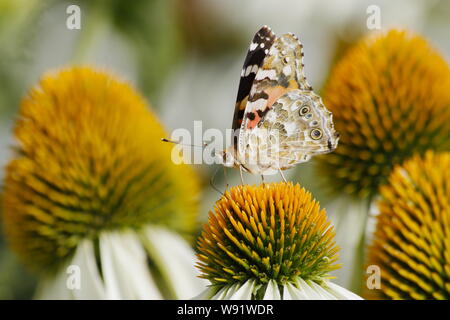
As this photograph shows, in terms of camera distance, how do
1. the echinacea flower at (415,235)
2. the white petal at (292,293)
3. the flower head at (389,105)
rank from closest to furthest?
1. the white petal at (292,293)
2. the echinacea flower at (415,235)
3. the flower head at (389,105)

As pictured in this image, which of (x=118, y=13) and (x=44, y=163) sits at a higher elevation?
(x=118, y=13)

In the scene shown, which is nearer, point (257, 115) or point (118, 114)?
point (257, 115)

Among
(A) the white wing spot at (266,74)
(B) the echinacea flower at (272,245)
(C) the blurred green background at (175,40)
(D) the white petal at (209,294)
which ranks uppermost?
(C) the blurred green background at (175,40)

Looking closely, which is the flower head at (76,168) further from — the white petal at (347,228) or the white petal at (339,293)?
the white petal at (339,293)

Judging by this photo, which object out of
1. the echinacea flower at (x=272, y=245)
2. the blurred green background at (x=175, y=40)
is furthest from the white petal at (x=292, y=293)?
the blurred green background at (x=175, y=40)

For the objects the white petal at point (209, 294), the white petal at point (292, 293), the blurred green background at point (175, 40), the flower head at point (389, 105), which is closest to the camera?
the white petal at point (292, 293)
